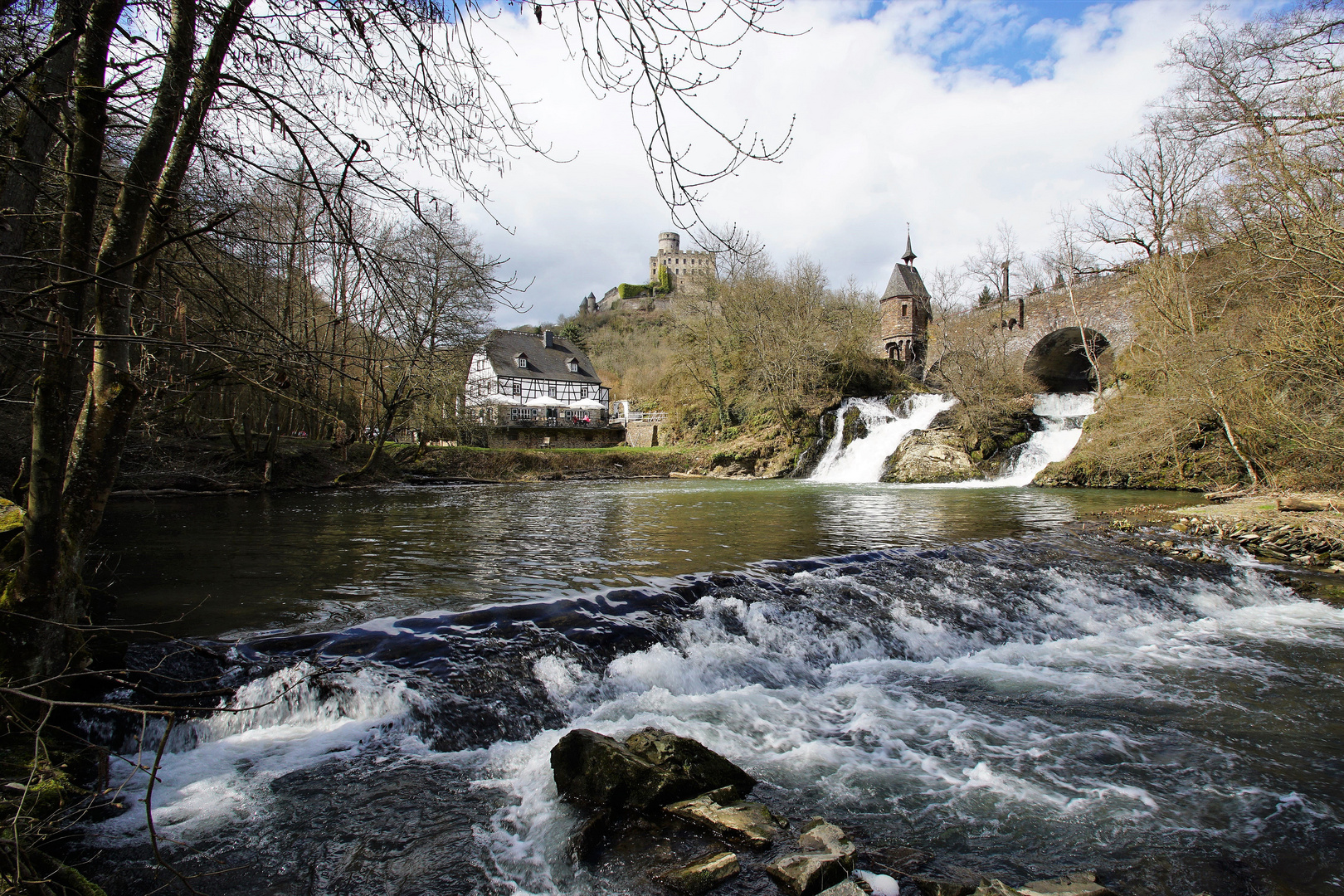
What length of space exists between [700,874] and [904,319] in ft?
154

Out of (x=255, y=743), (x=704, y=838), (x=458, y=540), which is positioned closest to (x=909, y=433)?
(x=458, y=540)

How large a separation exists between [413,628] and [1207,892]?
219 inches

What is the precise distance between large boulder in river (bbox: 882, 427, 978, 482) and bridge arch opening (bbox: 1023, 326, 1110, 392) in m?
9.50

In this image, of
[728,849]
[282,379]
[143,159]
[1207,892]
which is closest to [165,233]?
[143,159]

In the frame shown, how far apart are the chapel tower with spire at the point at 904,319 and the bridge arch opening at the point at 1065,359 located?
32.2 feet

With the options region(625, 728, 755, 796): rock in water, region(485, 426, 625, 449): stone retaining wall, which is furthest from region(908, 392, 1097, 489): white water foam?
region(625, 728, 755, 796): rock in water

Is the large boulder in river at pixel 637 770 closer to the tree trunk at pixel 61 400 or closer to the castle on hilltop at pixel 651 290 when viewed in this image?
the tree trunk at pixel 61 400

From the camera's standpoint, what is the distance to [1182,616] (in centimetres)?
755

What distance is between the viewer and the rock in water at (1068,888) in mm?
2711

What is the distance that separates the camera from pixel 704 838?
3258 millimetres

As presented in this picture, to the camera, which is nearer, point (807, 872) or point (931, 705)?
point (807, 872)

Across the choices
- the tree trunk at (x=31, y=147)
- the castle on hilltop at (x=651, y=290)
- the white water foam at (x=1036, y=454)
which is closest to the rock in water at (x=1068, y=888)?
the tree trunk at (x=31, y=147)

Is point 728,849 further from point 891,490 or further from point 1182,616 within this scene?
point 891,490

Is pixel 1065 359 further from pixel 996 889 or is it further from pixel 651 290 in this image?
pixel 651 290
